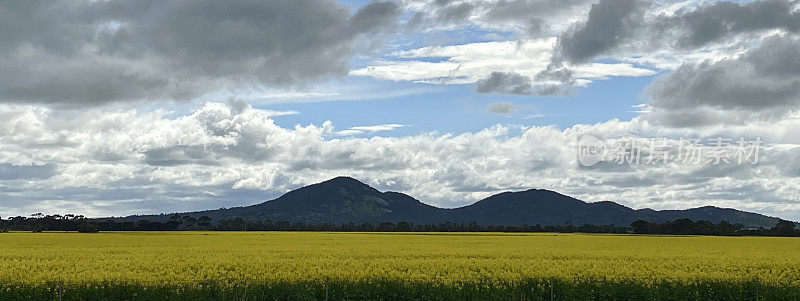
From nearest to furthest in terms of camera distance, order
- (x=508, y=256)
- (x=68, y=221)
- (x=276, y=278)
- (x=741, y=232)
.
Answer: (x=276, y=278), (x=508, y=256), (x=741, y=232), (x=68, y=221)

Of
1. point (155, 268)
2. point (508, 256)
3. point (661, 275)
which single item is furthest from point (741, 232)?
point (155, 268)

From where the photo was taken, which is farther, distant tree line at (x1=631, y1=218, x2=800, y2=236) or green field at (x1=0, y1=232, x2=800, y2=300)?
distant tree line at (x1=631, y1=218, x2=800, y2=236)

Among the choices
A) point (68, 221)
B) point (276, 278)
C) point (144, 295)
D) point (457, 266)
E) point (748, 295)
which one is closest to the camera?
point (144, 295)

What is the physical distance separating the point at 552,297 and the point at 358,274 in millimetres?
8712

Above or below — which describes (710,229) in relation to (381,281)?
above

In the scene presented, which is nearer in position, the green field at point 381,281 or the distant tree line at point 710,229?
the green field at point 381,281

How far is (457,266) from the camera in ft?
120

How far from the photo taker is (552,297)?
2430 cm

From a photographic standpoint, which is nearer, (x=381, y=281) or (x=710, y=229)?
(x=381, y=281)

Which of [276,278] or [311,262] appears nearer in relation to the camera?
[276,278]

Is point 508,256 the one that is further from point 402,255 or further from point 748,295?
point 748,295

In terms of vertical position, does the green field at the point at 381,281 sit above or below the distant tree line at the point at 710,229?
below

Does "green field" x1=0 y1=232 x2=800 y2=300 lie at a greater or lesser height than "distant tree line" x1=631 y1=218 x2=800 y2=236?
lesser

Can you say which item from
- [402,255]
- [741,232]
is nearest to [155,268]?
[402,255]
